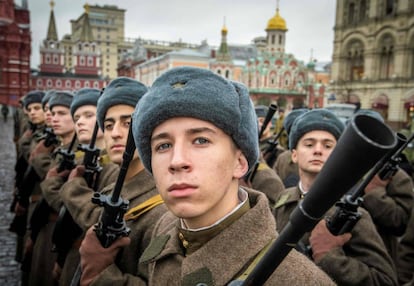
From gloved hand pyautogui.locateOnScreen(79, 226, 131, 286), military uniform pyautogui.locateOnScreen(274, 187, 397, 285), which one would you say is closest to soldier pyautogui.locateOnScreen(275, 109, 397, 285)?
military uniform pyautogui.locateOnScreen(274, 187, 397, 285)

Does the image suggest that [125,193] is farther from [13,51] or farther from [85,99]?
[13,51]

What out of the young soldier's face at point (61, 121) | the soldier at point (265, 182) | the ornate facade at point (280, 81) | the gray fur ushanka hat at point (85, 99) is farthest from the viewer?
the ornate facade at point (280, 81)

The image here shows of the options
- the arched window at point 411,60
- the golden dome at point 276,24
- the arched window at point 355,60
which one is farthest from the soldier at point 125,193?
the golden dome at point 276,24

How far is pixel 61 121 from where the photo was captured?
486 centimetres

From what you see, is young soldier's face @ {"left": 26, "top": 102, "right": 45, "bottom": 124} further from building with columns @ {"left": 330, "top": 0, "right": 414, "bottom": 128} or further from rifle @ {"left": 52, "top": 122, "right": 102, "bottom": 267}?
building with columns @ {"left": 330, "top": 0, "right": 414, "bottom": 128}

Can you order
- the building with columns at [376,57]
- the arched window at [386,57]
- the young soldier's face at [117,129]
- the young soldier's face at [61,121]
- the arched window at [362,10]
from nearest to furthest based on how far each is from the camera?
1. the young soldier's face at [117,129]
2. the young soldier's face at [61,121]
3. the building with columns at [376,57]
4. the arched window at [386,57]
5. the arched window at [362,10]

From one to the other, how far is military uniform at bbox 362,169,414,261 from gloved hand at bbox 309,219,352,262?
1434 mm

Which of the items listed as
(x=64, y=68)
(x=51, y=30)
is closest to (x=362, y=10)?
(x=64, y=68)

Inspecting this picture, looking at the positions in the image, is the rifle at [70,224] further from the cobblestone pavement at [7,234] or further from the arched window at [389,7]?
the arched window at [389,7]

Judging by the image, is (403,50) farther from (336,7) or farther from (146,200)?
(146,200)

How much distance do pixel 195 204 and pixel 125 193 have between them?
1.16m

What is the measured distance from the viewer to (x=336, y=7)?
109 ft

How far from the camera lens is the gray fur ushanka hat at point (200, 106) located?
1.60 metres

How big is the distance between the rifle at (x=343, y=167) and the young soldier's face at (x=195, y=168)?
587 mm
